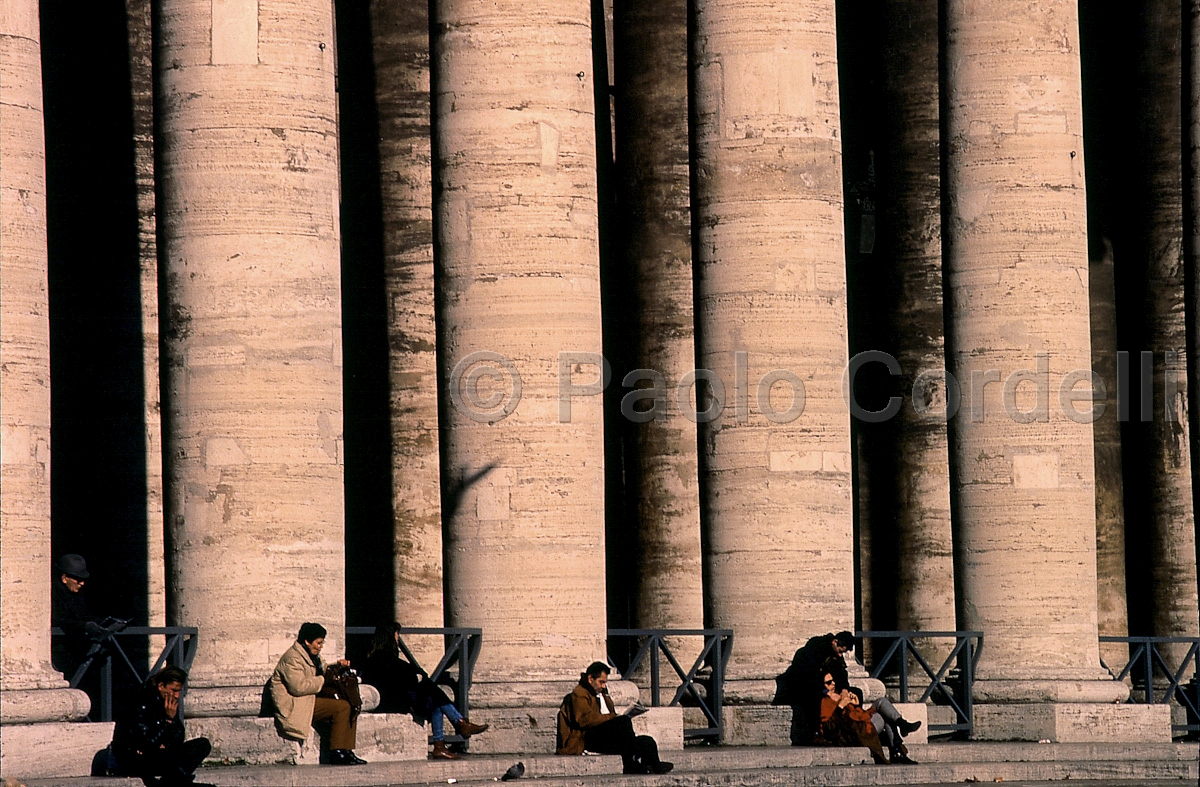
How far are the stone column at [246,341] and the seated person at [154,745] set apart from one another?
336 centimetres

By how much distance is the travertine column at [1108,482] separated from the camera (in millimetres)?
55062

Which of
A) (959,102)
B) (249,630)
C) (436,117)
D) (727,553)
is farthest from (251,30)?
(959,102)

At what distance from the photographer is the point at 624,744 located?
3372 cm

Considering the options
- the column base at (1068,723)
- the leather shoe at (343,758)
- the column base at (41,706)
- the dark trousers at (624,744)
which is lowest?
the column base at (1068,723)

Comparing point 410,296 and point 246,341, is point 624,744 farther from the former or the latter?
point 410,296

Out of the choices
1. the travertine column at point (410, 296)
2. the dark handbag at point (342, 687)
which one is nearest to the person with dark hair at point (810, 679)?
the dark handbag at point (342, 687)

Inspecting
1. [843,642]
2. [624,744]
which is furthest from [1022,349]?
[624,744]

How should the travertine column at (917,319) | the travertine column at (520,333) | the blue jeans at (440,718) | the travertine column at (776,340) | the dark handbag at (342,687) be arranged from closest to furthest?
1. the dark handbag at (342,687)
2. the blue jeans at (440,718)
3. the travertine column at (520,333)
4. the travertine column at (776,340)
5. the travertine column at (917,319)

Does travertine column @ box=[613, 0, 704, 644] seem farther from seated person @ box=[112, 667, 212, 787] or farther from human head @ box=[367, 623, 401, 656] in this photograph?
seated person @ box=[112, 667, 212, 787]

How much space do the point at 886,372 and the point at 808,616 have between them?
17.4 m

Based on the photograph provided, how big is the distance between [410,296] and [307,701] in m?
18.7

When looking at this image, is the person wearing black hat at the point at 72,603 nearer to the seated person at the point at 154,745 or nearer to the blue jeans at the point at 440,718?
the seated person at the point at 154,745

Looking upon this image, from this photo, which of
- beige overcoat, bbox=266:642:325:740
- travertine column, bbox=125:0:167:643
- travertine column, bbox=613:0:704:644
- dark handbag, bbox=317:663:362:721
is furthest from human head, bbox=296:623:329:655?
travertine column, bbox=613:0:704:644

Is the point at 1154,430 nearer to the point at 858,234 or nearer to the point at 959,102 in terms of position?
the point at 858,234
